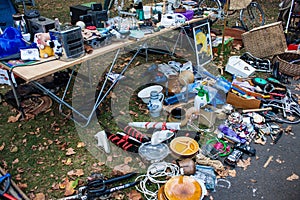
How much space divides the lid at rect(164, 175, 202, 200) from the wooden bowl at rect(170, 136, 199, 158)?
43 centimetres

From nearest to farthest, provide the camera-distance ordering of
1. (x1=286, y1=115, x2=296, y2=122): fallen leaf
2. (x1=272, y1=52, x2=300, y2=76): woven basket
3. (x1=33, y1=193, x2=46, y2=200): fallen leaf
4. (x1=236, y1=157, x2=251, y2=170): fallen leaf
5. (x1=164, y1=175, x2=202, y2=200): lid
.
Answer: (x1=164, y1=175, x2=202, y2=200): lid, (x1=33, y1=193, x2=46, y2=200): fallen leaf, (x1=236, y1=157, x2=251, y2=170): fallen leaf, (x1=286, y1=115, x2=296, y2=122): fallen leaf, (x1=272, y1=52, x2=300, y2=76): woven basket

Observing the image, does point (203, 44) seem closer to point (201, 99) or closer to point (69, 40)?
point (201, 99)

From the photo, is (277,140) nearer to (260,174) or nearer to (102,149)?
(260,174)

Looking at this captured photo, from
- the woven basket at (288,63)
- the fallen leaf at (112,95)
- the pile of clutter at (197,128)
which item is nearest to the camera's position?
the pile of clutter at (197,128)

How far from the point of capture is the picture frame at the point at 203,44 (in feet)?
17.0

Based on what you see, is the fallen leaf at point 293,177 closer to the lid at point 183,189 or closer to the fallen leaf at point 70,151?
the lid at point 183,189

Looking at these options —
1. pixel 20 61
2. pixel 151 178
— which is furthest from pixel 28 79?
pixel 151 178

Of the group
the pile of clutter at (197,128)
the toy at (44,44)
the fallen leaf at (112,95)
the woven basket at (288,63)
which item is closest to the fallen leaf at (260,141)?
the pile of clutter at (197,128)

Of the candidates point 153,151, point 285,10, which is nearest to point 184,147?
point 153,151

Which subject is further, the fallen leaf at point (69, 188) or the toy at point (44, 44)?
the toy at point (44, 44)

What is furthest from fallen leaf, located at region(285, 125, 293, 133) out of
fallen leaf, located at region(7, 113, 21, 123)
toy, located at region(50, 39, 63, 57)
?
fallen leaf, located at region(7, 113, 21, 123)

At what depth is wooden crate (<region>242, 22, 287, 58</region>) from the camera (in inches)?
229

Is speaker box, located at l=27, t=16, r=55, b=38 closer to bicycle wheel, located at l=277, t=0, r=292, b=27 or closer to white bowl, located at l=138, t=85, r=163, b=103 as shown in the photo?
white bowl, located at l=138, t=85, r=163, b=103

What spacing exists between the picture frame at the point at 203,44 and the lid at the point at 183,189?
293 cm
